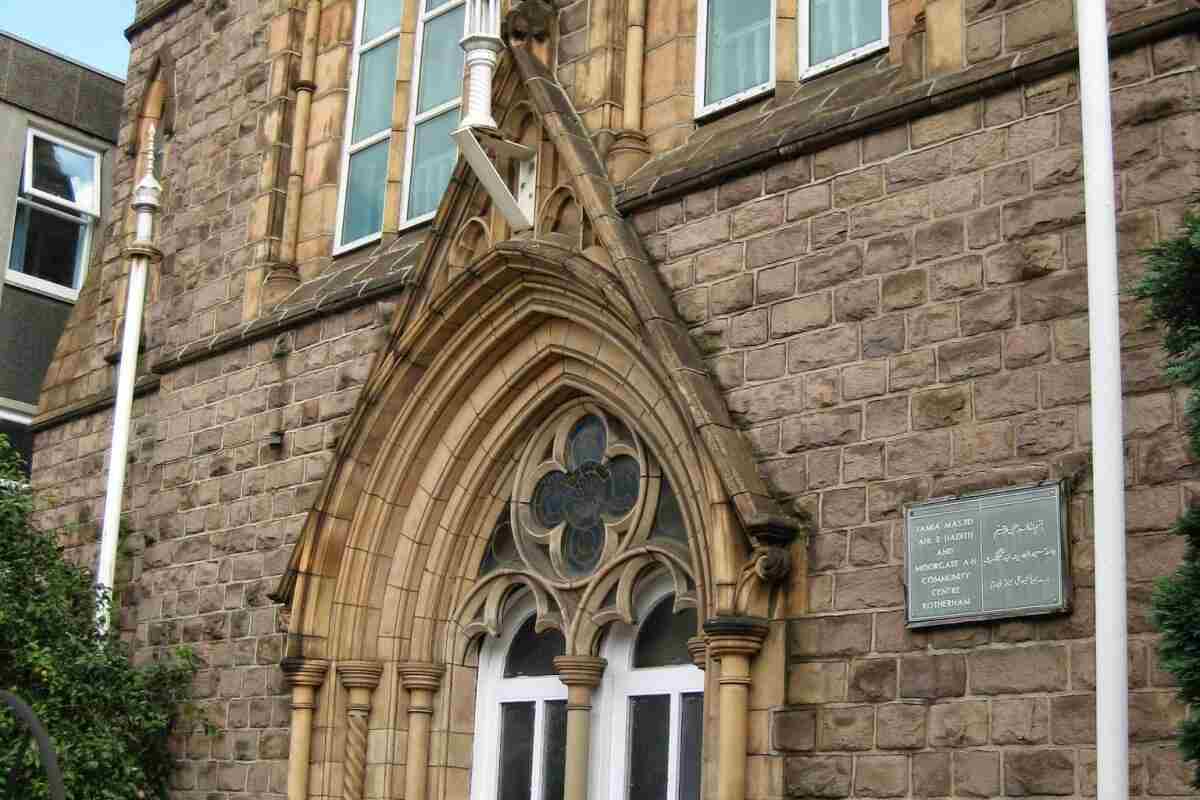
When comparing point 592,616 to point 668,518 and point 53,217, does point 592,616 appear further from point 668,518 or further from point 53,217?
point 53,217

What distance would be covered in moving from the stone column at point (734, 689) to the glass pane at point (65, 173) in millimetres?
10896

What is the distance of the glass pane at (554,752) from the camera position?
977 centimetres

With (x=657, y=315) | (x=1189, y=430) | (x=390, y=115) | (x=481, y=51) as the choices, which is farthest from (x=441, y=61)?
(x=1189, y=430)

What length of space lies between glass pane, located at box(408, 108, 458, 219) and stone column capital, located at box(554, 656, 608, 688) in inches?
138

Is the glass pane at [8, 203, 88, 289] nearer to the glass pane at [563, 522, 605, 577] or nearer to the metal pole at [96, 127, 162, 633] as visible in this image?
the metal pole at [96, 127, 162, 633]

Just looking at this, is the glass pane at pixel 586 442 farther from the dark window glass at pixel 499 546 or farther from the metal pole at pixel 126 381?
the metal pole at pixel 126 381

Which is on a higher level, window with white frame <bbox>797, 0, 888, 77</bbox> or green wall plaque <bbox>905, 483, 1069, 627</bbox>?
window with white frame <bbox>797, 0, 888, 77</bbox>

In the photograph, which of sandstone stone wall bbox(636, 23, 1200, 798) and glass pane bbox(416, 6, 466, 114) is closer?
sandstone stone wall bbox(636, 23, 1200, 798)

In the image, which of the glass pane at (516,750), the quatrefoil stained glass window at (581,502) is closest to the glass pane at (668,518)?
the quatrefoil stained glass window at (581,502)

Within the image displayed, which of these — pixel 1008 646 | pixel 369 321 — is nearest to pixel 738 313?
pixel 1008 646

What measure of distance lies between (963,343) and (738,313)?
54.4 inches

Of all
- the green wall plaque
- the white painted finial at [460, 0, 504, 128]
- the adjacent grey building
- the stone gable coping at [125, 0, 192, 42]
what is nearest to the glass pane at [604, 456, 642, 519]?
the white painted finial at [460, 0, 504, 128]

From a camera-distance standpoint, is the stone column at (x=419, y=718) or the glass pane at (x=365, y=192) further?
the glass pane at (x=365, y=192)

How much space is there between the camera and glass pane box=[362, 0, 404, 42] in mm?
12578
